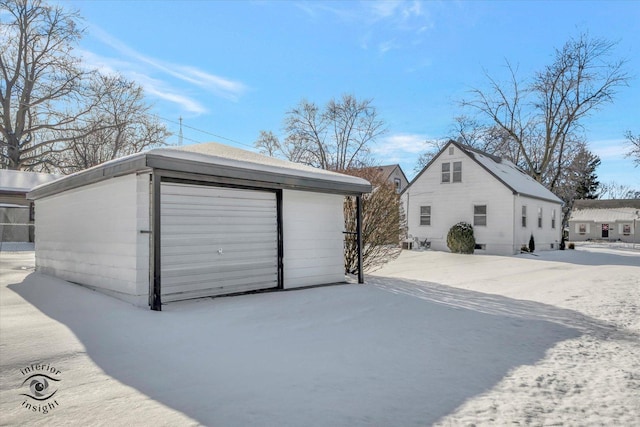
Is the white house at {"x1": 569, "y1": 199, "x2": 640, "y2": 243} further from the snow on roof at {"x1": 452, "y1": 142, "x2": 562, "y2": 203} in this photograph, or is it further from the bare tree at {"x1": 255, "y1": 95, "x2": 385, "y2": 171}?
the bare tree at {"x1": 255, "y1": 95, "x2": 385, "y2": 171}

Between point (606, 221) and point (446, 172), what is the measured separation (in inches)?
1100

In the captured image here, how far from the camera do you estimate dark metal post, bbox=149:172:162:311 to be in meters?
5.43

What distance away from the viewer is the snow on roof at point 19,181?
18203 mm

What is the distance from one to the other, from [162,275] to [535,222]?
21344 mm

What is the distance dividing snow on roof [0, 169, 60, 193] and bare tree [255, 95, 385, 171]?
18.5 m

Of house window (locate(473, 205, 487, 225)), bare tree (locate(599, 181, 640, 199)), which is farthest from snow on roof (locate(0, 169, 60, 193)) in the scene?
bare tree (locate(599, 181, 640, 199))

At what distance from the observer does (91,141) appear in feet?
86.7

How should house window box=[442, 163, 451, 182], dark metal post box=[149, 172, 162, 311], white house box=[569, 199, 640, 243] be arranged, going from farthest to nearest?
1. white house box=[569, 199, 640, 243]
2. house window box=[442, 163, 451, 182]
3. dark metal post box=[149, 172, 162, 311]

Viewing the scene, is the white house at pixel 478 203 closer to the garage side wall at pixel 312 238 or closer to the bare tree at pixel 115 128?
the garage side wall at pixel 312 238

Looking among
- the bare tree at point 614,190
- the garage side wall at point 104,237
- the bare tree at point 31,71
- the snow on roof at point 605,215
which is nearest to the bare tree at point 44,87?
the bare tree at point 31,71

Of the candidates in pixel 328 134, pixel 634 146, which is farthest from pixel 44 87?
pixel 634 146

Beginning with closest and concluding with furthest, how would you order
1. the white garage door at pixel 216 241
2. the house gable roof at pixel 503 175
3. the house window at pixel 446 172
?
the white garage door at pixel 216 241, the house gable roof at pixel 503 175, the house window at pixel 446 172

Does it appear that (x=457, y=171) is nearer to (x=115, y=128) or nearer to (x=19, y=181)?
(x=115, y=128)

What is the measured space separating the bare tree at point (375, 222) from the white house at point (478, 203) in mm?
10971
